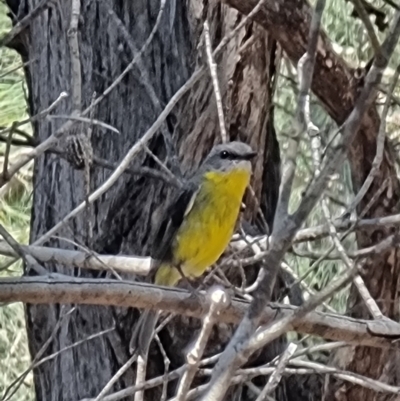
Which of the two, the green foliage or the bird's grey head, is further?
the green foliage

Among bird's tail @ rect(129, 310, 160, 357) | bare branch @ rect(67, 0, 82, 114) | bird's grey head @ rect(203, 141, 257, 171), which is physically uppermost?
bare branch @ rect(67, 0, 82, 114)

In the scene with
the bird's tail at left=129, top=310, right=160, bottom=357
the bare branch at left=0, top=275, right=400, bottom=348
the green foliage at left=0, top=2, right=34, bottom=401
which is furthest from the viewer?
the green foliage at left=0, top=2, right=34, bottom=401

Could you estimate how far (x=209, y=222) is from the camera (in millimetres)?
3654

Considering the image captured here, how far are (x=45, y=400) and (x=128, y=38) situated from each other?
1.56 m

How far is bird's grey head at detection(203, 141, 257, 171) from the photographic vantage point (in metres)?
3.48

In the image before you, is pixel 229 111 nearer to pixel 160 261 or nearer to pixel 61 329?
pixel 160 261

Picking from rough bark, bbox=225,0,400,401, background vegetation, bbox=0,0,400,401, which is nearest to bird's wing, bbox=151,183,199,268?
rough bark, bbox=225,0,400,401

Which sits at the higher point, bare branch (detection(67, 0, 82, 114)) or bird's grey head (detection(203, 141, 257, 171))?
bare branch (detection(67, 0, 82, 114))

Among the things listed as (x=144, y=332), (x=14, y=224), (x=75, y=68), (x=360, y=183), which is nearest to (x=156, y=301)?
(x=75, y=68)

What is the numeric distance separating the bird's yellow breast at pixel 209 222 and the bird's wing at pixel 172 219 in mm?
31

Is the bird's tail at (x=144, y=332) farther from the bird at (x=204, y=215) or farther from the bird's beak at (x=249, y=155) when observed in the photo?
the bird's beak at (x=249, y=155)

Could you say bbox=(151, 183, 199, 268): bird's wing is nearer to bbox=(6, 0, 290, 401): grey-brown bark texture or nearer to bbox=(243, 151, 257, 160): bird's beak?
bbox=(6, 0, 290, 401): grey-brown bark texture

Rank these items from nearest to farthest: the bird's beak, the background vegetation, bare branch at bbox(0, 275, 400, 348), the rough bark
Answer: bare branch at bbox(0, 275, 400, 348), the rough bark, the bird's beak, the background vegetation

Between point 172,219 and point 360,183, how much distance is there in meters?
0.73
